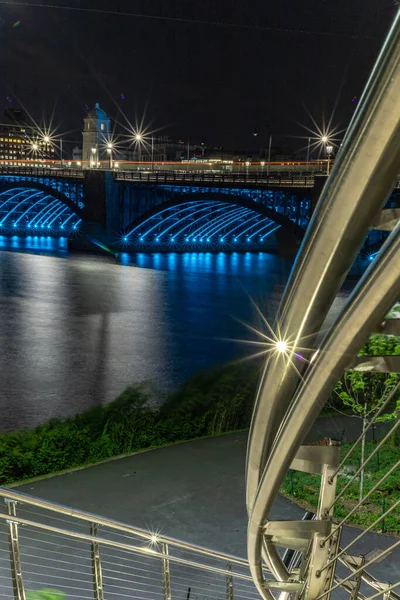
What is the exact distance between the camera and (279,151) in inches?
6097

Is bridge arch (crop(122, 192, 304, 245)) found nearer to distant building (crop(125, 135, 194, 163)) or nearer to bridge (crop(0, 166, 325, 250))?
bridge (crop(0, 166, 325, 250))

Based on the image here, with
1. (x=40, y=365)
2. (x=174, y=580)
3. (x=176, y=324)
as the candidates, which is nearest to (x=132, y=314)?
(x=176, y=324)

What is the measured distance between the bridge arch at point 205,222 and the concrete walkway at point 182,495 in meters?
37.1

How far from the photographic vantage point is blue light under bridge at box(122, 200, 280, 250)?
6494cm

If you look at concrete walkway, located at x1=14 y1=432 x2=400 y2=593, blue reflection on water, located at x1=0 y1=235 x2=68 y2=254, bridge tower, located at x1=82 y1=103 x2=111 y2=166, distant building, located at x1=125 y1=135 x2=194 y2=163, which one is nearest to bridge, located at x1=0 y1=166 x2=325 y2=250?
blue reflection on water, located at x1=0 y1=235 x2=68 y2=254

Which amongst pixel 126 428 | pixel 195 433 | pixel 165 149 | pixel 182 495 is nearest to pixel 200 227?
pixel 195 433

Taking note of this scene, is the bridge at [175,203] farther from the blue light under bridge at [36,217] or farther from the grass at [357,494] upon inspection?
the grass at [357,494]

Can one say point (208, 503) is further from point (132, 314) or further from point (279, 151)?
point (279, 151)

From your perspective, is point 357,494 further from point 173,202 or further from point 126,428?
point 173,202

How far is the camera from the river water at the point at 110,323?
77.0ft

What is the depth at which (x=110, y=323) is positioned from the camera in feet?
114

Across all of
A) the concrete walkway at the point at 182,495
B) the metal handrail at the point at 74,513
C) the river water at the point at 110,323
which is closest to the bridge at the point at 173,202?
the river water at the point at 110,323

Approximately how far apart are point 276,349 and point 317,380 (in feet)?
0.99

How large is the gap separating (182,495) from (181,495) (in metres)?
0.02
